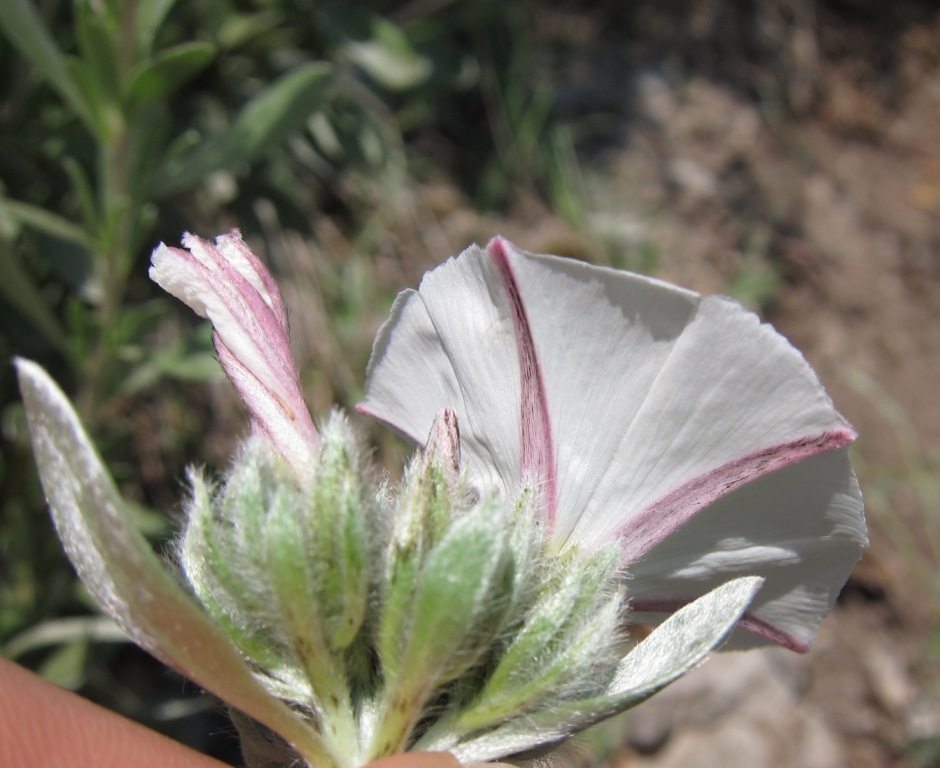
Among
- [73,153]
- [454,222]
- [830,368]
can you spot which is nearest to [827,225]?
[830,368]

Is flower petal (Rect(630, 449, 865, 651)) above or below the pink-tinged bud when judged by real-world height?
below

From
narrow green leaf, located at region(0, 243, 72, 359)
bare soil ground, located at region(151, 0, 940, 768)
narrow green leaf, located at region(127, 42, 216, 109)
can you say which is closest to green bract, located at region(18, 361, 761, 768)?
narrow green leaf, located at region(127, 42, 216, 109)

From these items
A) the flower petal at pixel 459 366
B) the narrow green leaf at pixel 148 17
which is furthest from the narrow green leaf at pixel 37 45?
the flower petal at pixel 459 366

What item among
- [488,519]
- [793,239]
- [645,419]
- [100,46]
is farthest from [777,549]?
[793,239]

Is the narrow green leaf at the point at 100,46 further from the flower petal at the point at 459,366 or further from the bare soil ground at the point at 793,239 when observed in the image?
the bare soil ground at the point at 793,239

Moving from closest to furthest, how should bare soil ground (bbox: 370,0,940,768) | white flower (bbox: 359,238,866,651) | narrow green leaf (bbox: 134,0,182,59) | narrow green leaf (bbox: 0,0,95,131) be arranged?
white flower (bbox: 359,238,866,651)
narrow green leaf (bbox: 0,0,95,131)
narrow green leaf (bbox: 134,0,182,59)
bare soil ground (bbox: 370,0,940,768)

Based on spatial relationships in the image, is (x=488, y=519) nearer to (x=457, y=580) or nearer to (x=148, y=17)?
(x=457, y=580)

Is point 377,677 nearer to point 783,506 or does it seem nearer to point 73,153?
point 783,506

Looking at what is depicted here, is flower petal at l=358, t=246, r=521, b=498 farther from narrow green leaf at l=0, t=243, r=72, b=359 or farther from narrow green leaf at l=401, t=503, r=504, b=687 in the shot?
narrow green leaf at l=0, t=243, r=72, b=359
